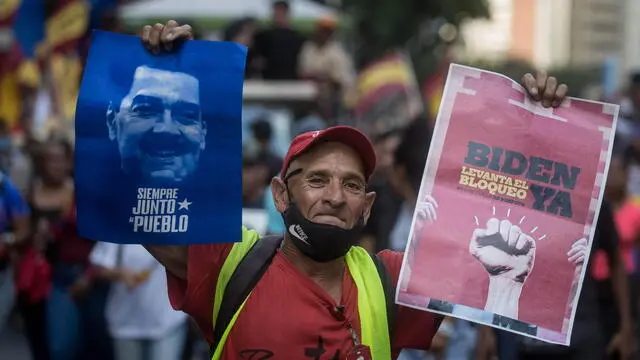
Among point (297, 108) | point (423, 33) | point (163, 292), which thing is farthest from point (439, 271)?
point (423, 33)

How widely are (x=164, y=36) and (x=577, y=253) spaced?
1583 millimetres

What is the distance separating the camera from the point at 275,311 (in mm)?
4617

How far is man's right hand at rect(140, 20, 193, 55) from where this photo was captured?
478cm

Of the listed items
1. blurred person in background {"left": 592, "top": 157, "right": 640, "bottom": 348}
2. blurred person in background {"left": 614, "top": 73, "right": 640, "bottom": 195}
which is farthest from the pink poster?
blurred person in background {"left": 614, "top": 73, "right": 640, "bottom": 195}

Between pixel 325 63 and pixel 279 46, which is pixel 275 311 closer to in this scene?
pixel 325 63

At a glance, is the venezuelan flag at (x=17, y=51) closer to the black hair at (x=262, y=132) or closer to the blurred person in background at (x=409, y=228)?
the black hair at (x=262, y=132)

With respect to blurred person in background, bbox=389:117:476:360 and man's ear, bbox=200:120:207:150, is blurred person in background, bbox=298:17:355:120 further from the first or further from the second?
man's ear, bbox=200:120:207:150

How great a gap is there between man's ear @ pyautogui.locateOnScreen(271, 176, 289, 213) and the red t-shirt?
18cm

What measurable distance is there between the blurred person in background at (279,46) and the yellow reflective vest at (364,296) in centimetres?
1107

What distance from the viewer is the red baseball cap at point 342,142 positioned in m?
4.76

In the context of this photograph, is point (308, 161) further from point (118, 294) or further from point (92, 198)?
point (118, 294)

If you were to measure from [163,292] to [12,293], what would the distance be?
104 cm

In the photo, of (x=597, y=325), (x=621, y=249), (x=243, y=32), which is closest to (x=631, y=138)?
(x=243, y=32)

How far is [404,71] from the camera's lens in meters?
18.2
